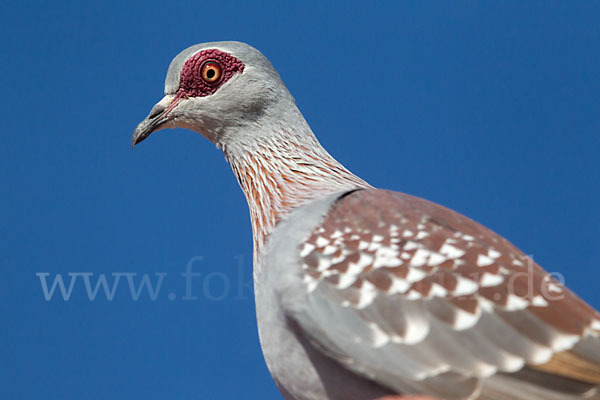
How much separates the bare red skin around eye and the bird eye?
0.05 feet

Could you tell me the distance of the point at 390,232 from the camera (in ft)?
6.92

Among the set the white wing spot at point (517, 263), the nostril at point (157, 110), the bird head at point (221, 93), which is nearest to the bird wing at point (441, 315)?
the white wing spot at point (517, 263)

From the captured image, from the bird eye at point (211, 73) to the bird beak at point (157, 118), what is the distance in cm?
19

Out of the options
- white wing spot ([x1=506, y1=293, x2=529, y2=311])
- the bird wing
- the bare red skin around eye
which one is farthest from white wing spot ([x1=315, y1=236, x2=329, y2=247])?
the bare red skin around eye

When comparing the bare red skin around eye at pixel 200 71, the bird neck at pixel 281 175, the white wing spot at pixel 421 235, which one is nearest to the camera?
the white wing spot at pixel 421 235

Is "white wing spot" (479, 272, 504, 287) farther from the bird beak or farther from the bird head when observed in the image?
the bird beak

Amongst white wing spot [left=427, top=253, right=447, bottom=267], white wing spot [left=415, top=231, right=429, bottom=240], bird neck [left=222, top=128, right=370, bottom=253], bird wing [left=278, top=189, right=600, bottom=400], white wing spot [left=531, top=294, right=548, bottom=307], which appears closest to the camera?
bird wing [left=278, top=189, right=600, bottom=400]

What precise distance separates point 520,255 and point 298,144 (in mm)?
1204

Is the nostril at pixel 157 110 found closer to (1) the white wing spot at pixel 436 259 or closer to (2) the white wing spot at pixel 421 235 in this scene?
(2) the white wing spot at pixel 421 235

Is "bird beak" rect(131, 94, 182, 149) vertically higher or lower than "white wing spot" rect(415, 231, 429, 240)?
higher

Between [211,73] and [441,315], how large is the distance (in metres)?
1.73

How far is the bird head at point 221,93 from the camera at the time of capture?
111 inches

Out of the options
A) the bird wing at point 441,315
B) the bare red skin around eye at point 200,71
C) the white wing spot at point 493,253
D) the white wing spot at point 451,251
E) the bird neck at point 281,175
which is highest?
the bare red skin around eye at point 200,71

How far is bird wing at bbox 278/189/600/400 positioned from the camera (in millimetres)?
1761
